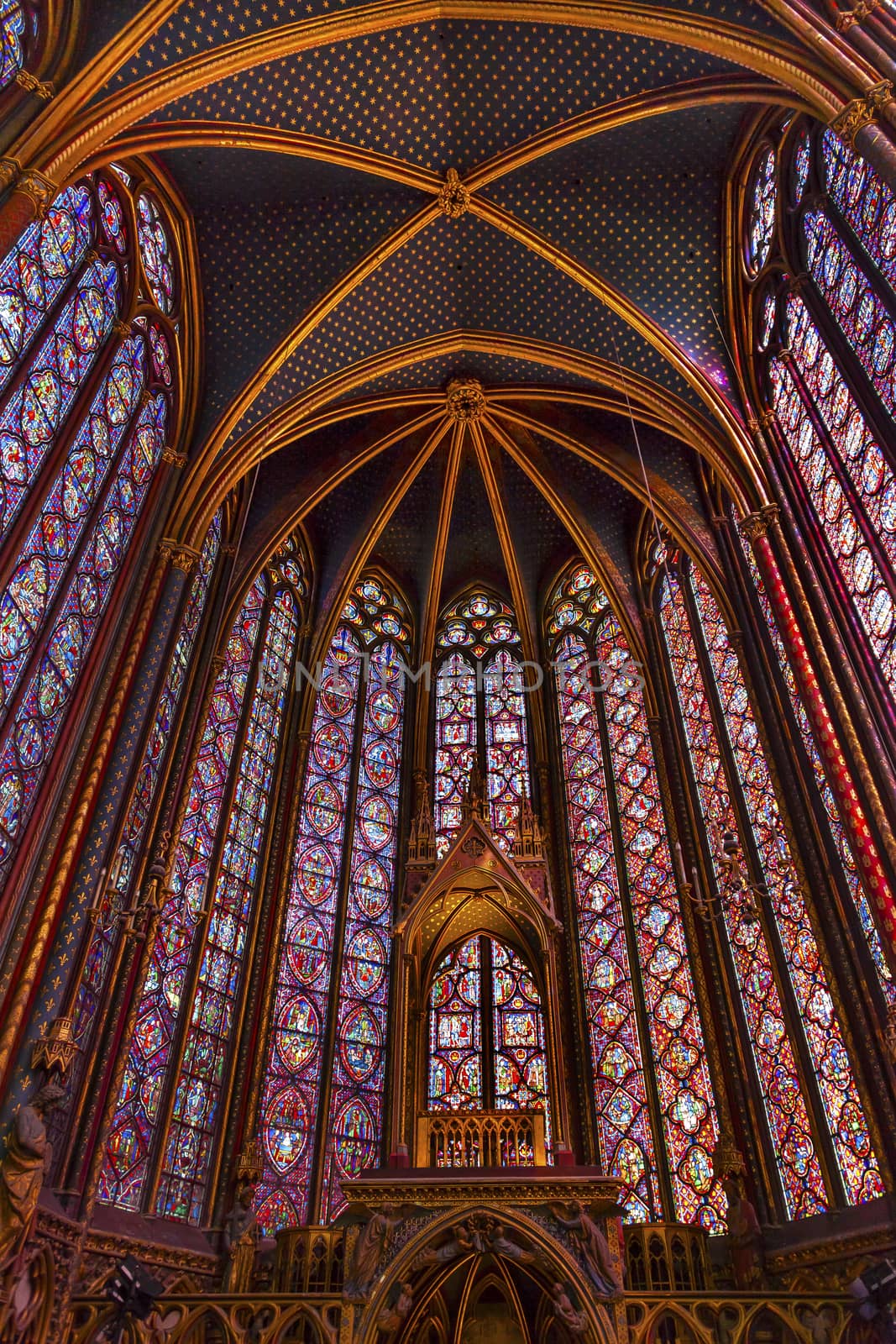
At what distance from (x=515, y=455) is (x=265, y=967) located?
29.5ft

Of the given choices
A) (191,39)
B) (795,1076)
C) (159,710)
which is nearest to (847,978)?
(795,1076)

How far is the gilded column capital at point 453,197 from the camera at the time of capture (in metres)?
12.9

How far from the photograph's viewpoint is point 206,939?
12.5 metres

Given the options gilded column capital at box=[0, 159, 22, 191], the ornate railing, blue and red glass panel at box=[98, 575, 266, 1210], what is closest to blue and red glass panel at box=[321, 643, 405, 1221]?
the ornate railing

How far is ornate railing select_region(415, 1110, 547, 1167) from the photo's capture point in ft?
34.4

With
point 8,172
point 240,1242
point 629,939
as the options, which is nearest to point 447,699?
point 629,939

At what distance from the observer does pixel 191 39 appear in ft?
35.2

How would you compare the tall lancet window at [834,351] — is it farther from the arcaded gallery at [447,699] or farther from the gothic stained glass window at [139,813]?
the gothic stained glass window at [139,813]

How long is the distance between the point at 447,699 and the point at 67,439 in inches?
337

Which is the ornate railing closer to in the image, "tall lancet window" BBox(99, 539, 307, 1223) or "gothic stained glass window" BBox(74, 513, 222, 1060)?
"tall lancet window" BBox(99, 539, 307, 1223)

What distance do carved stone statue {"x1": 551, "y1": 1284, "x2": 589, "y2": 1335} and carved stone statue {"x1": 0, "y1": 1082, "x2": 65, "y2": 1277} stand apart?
451 centimetres

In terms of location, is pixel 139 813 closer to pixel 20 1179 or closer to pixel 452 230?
pixel 20 1179

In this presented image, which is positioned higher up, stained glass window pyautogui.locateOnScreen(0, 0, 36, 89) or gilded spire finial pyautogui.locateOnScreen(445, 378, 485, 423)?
gilded spire finial pyautogui.locateOnScreen(445, 378, 485, 423)

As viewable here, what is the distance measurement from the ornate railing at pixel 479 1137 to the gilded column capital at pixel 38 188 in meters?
9.61
